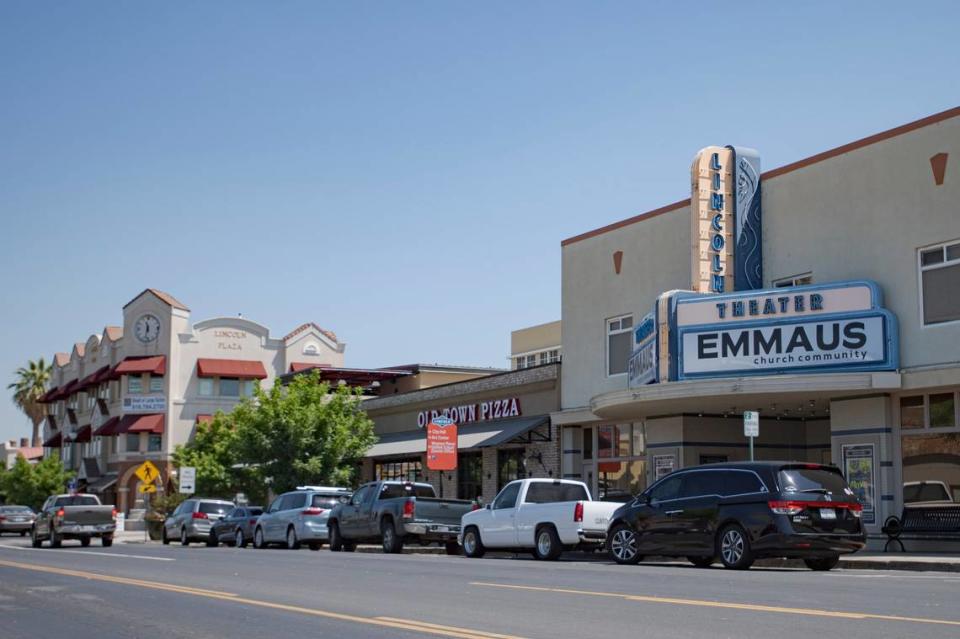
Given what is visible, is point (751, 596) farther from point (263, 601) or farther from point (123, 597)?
point (123, 597)

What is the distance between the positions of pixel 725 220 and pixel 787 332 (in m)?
3.49

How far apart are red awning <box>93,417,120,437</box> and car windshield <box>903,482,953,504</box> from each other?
178 ft

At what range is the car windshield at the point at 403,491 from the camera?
29583mm

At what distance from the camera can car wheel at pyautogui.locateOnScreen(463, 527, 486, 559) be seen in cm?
2581

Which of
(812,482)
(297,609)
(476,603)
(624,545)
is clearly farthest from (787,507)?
(297,609)

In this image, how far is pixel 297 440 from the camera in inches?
1694

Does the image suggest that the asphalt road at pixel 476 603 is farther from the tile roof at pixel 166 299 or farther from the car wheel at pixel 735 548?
the tile roof at pixel 166 299

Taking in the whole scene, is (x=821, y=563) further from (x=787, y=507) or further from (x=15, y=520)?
(x=15, y=520)

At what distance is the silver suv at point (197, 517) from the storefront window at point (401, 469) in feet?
24.7

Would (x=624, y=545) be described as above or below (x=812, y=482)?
below

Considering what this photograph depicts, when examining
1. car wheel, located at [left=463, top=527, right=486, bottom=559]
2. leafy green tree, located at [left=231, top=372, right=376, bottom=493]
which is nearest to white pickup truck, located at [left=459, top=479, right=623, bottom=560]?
car wheel, located at [left=463, top=527, right=486, bottom=559]

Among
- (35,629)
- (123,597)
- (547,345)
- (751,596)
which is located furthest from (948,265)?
(547,345)

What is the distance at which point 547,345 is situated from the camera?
6225 centimetres

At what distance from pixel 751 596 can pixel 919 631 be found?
3.36m
